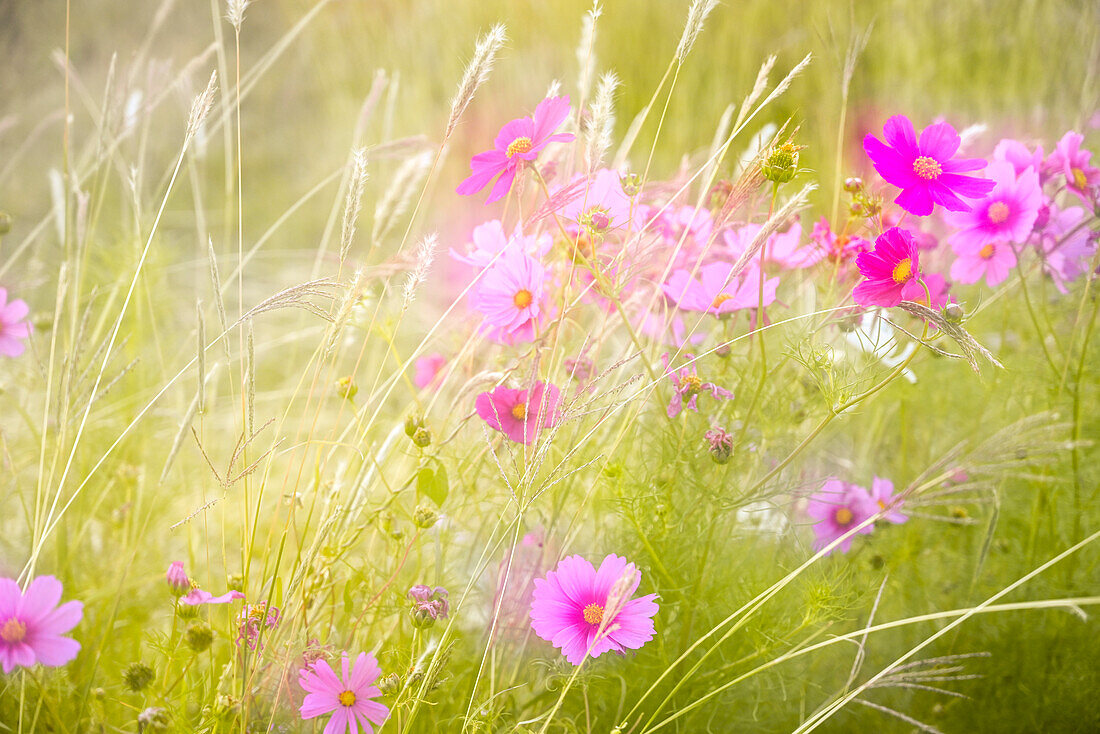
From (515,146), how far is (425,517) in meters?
0.31

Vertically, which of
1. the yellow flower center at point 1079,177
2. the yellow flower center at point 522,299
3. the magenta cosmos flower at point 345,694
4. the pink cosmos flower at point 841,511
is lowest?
the pink cosmos flower at point 841,511

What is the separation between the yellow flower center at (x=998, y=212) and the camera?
0.80 m

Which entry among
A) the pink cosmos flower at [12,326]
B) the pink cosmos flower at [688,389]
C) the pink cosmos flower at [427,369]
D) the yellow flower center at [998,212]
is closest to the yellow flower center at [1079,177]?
the yellow flower center at [998,212]

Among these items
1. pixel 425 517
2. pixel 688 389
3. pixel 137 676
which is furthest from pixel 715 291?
pixel 137 676

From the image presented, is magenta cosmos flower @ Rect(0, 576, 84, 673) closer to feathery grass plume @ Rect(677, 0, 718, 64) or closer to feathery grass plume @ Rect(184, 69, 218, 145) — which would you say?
feathery grass plume @ Rect(184, 69, 218, 145)

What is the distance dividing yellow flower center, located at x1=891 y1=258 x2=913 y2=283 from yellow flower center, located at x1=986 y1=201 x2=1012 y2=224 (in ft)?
0.99

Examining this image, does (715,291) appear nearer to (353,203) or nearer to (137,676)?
(353,203)

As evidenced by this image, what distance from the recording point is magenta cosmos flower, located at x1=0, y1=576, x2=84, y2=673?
56 centimetres

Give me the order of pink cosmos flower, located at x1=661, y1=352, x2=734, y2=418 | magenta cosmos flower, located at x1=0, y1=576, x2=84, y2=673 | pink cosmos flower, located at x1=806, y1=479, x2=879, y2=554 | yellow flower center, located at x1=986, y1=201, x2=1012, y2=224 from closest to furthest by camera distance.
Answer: magenta cosmos flower, located at x1=0, y1=576, x2=84, y2=673 < pink cosmos flower, located at x1=661, y1=352, x2=734, y2=418 < yellow flower center, located at x1=986, y1=201, x2=1012, y2=224 < pink cosmos flower, located at x1=806, y1=479, x2=879, y2=554

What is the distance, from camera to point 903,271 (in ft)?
1.90

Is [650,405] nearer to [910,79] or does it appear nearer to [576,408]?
[576,408]

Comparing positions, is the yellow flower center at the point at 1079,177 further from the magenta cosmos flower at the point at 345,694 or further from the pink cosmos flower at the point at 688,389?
the magenta cosmos flower at the point at 345,694

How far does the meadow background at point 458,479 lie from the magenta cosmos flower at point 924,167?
7.3 inches

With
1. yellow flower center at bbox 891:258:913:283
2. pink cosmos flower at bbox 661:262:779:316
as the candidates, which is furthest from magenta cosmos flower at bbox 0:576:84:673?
yellow flower center at bbox 891:258:913:283
